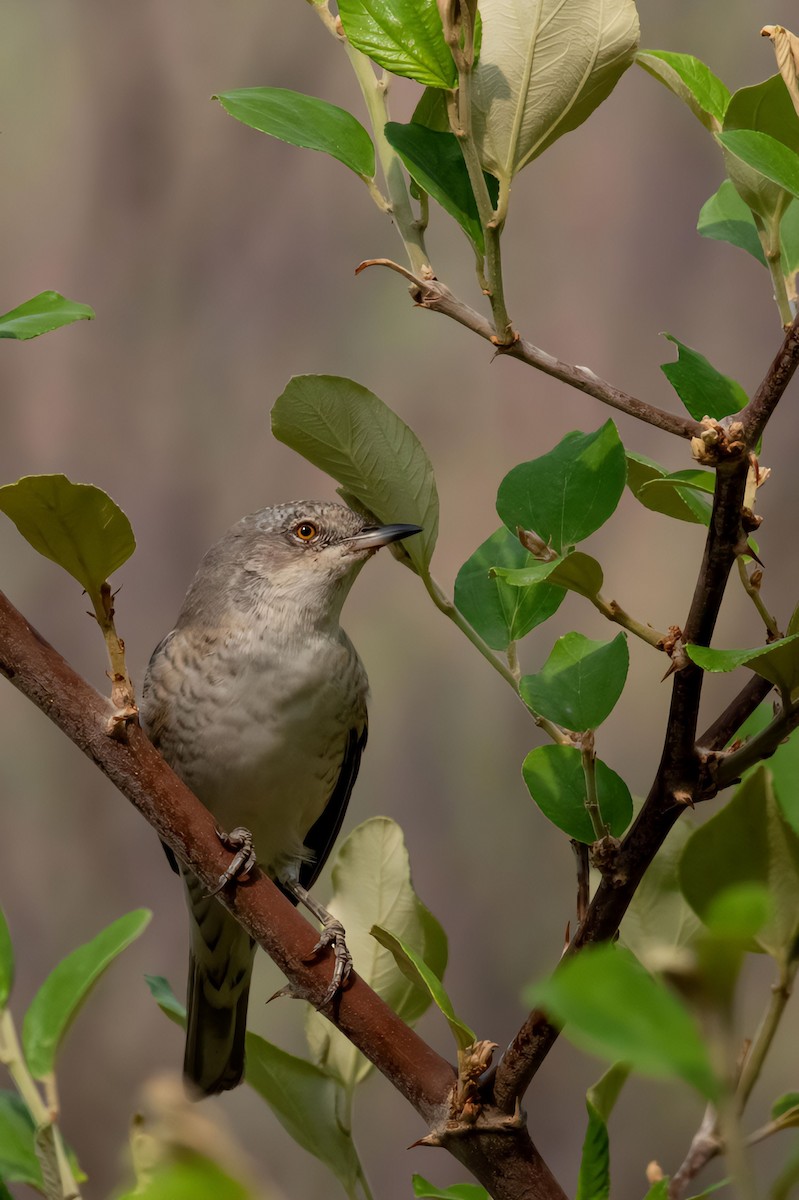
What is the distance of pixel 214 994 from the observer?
60.6 inches

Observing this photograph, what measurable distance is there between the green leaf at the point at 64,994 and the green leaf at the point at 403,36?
1.51 feet

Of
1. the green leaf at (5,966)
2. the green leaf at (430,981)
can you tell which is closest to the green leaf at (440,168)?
the green leaf at (430,981)

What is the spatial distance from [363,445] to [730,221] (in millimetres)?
259

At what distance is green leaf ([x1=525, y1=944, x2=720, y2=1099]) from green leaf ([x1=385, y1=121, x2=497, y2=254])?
1.45ft

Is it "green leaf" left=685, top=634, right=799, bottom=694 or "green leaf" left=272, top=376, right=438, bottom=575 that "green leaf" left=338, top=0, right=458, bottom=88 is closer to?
"green leaf" left=272, top=376, right=438, bottom=575

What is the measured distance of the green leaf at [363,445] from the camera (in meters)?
0.69

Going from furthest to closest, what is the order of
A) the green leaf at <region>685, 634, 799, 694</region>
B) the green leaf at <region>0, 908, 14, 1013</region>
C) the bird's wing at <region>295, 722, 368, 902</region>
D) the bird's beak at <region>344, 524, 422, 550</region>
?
the bird's wing at <region>295, 722, 368, 902</region> → the bird's beak at <region>344, 524, 422, 550</region> → the green leaf at <region>0, 908, 14, 1013</region> → the green leaf at <region>685, 634, 799, 694</region>

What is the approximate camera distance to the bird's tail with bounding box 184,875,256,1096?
143 cm

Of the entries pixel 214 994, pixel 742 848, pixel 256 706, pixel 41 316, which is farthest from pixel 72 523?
pixel 214 994

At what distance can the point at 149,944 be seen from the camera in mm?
3221

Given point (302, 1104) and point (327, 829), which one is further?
point (327, 829)

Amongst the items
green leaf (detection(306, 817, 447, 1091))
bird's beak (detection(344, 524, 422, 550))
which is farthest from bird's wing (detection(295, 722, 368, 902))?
green leaf (detection(306, 817, 447, 1091))

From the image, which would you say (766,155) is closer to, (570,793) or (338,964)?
(570,793)

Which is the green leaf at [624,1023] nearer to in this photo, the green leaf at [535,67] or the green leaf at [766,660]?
the green leaf at [766,660]
